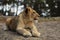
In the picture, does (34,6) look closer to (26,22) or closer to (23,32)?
(26,22)

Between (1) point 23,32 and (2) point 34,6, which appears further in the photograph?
(2) point 34,6

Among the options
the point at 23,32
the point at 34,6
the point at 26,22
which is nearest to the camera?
the point at 23,32

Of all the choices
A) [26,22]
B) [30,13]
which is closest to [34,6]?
[26,22]

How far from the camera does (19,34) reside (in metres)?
5.39

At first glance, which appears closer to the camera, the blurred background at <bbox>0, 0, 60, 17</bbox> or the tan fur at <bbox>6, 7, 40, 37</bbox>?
the tan fur at <bbox>6, 7, 40, 37</bbox>

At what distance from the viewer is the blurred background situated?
9711 mm

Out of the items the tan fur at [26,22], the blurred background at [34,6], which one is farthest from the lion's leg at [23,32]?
the blurred background at [34,6]

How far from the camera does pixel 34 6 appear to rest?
9758mm

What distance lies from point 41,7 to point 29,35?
4.69m

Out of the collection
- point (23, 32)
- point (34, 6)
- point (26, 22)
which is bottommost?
point (23, 32)

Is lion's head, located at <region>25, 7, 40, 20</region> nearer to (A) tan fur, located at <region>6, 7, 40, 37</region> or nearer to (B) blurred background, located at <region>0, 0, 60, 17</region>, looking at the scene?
(A) tan fur, located at <region>6, 7, 40, 37</region>

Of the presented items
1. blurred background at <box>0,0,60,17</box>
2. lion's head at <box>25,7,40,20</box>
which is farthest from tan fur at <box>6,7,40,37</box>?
blurred background at <box>0,0,60,17</box>

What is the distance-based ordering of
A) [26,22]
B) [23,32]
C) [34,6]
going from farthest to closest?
[34,6]
[26,22]
[23,32]

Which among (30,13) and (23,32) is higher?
(30,13)
